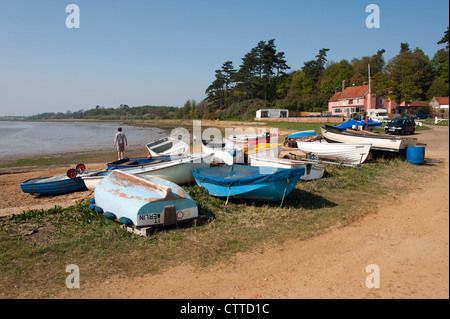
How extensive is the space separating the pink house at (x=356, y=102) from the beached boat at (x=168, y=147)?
163 feet

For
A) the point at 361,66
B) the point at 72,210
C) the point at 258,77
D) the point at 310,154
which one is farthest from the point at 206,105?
the point at 72,210

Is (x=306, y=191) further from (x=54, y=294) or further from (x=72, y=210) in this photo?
(x=54, y=294)

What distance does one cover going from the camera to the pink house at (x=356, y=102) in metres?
62.9

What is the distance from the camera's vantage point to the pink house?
62.9 meters

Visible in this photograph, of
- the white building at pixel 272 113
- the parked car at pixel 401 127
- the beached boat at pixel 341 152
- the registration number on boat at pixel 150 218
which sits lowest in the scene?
the registration number on boat at pixel 150 218

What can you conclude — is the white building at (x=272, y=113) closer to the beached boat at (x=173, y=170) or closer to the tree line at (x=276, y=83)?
the tree line at (x=276, y=83)

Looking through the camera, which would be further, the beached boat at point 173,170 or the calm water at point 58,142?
the calm water at point 58,142

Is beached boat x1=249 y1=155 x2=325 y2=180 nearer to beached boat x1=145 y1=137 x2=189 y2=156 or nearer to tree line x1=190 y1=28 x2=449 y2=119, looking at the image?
beached boat x1=145 y1=137 x2=189 y2=156

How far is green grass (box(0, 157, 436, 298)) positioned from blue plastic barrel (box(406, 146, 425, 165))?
5641mm

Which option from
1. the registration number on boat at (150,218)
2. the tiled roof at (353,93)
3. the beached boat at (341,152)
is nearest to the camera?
the registration number on boat at (150,218)

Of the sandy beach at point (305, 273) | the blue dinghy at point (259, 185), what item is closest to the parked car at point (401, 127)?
the blue dinghy at point (259, 185)

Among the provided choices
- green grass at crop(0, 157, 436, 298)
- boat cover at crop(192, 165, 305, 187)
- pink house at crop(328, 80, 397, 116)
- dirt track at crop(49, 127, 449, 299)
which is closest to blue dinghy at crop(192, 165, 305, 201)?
boat cover at crop(192, 165, 305, 187)

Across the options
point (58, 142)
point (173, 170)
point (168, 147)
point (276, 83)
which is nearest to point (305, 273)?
point (173, 170)

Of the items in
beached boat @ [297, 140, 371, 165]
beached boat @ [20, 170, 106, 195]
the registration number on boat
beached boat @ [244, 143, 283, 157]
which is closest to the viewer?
the registration number on boat
